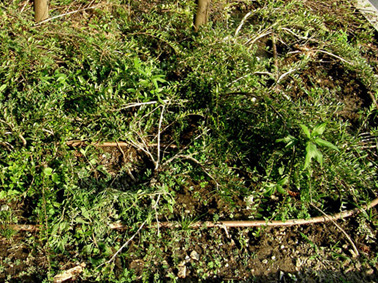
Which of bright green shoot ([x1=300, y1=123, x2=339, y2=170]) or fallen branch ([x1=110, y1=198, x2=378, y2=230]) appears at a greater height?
bright green shoot ([x1=300, y1=123, x2=339, y2=170])

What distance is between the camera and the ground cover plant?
113 inches

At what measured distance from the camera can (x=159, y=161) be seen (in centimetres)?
336

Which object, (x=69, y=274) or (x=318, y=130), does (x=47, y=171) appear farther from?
(x=318, y=130)

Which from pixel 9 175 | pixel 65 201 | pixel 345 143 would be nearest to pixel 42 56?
pixel 9 175

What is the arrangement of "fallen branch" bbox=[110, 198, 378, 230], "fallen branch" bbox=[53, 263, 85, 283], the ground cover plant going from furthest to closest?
"fallen branch" bbox=[110, 198, 378, 230], the ground cover plant, "fallen branch" bbox=[53, 263, 85, 283]

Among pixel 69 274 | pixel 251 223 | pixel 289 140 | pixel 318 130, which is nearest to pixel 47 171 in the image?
pixel 69 274

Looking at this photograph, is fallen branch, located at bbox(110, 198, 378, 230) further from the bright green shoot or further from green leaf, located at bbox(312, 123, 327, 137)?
green leaf, located at bbox(312, 123, 327, 137)

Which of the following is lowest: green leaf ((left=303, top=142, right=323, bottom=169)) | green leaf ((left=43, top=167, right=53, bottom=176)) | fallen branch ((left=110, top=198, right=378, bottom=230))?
fallen branch ((left=110, top=198, right=378, bottom=230))

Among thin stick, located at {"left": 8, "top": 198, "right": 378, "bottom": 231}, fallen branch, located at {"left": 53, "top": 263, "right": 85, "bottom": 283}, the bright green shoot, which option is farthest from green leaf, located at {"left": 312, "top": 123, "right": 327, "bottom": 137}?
fallen branch, located at {"left": 53, "top": 263, "right": 85, "bottom": 283}

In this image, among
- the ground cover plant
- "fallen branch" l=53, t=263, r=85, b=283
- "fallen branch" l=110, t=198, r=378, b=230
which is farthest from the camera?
"fallen branch" l=110, t=198, r=378, b=230

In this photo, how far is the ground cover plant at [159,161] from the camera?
2.88 metres

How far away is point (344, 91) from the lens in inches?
176

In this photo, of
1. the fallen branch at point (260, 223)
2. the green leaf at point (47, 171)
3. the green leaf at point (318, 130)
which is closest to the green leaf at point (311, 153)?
the green leaf at point (318, 130)

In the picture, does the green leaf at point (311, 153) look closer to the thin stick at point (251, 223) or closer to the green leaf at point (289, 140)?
the green leaf at point (289, 140)
